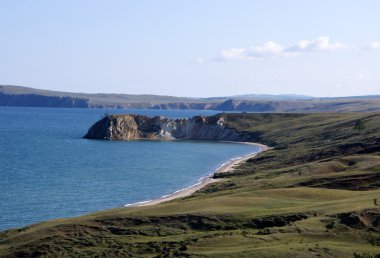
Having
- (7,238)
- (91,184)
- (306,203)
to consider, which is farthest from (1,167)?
(306,203)

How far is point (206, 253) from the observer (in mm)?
40875

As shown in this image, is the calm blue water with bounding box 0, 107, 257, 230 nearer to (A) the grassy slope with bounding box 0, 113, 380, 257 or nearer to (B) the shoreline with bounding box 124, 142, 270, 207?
(B) the shoreline with bounding box 124, 142, 270, 207

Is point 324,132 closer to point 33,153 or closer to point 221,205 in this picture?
point 33,153

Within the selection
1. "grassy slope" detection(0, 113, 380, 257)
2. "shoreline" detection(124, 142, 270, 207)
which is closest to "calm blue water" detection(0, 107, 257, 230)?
"shoreline" detection(124, 142, 270, 207)

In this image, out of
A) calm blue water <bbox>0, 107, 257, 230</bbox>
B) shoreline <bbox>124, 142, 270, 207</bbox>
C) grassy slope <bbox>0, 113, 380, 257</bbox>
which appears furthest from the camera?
shoreline <bbox>124, 142, 270, 207</bbox>

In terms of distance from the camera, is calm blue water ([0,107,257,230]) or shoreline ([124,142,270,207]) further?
shoreline ([124,142,270,207])

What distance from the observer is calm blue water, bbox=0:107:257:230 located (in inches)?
2970

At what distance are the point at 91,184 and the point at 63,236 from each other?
148 feet

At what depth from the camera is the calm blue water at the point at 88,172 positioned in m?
75.4

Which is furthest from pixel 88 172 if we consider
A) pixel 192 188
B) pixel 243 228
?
pixel 243 228

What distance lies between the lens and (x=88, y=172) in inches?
4316

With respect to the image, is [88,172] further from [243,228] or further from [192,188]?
[243,228]

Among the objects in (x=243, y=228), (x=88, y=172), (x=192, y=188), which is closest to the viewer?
(x=243, y=228)

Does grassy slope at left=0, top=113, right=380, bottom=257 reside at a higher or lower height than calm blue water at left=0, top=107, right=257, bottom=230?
higher
